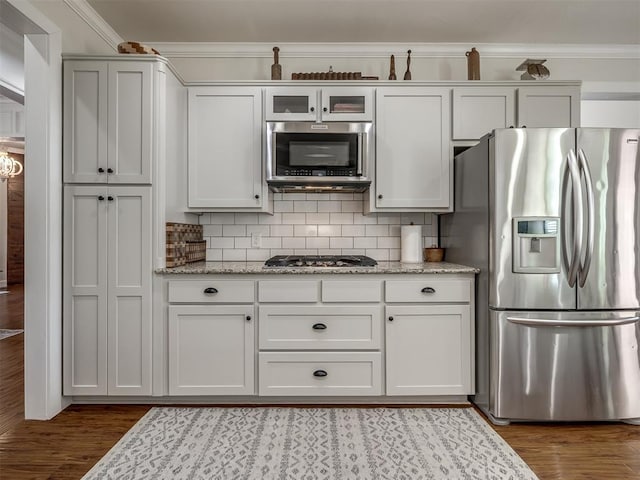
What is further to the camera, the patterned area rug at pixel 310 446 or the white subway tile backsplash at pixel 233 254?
the white subway tile backsplash at pixel 233 254

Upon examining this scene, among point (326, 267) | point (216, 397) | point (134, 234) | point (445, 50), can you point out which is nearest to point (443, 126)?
point (445, 50)

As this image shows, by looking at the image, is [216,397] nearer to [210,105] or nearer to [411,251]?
[411,251]

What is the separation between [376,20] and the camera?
9.63 feet

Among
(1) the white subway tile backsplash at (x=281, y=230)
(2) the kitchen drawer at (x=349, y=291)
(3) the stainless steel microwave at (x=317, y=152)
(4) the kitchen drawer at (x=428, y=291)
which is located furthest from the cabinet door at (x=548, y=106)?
(1) the white subway tile backsplash at (x=281, y=230)

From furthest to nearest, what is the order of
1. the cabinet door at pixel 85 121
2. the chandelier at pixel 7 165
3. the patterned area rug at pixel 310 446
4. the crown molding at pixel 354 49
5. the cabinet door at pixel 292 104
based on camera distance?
the chandelier at pixel 7 165
the crown molding at pixel 354 49
the cabinet door at pixel 292 104
the cabinet door at pixel 85 121
the patterned area rug at pixel 310 446

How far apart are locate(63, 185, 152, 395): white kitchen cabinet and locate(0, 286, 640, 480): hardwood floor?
199 millimetres

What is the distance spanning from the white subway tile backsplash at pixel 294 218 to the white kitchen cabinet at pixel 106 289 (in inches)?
44.5

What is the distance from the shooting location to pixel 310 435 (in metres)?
2.21

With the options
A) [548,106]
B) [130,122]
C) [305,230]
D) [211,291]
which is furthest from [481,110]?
[130,122]

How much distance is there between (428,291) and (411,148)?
3.58 ft

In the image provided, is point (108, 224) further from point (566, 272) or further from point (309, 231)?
point (566, 272)

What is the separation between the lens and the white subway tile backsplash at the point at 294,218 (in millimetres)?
3295

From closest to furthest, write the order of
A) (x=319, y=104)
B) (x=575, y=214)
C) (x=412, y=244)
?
(x=575, y=214), (x=319, y=104), (x=412, y=244)

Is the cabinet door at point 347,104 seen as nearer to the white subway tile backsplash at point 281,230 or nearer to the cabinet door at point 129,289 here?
the white subway tile backsplash at point 281,230
